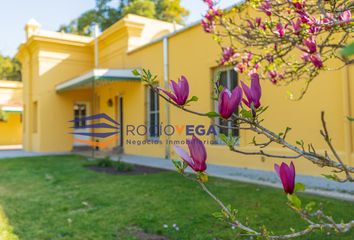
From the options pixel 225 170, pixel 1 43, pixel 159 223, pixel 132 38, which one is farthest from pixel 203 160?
pixel 1 43

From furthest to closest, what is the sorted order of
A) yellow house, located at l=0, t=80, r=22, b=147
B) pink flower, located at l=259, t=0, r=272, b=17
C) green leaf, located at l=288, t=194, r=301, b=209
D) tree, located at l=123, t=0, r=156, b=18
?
1. tree, located at l=123, t=0, r=156, b=18
2. yellow house, located at l=0, t=80, r=22, b=147
3. pink flower, located at l=259, t=0, r=272, b=17
4. green leaf, located at l=288, t=194, r=301, b=209

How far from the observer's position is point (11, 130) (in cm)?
2442

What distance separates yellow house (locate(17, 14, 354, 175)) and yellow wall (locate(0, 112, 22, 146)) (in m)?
7.06

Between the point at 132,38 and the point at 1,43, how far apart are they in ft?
103

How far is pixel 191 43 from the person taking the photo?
10.6m

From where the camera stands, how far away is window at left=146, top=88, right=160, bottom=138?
12.4m

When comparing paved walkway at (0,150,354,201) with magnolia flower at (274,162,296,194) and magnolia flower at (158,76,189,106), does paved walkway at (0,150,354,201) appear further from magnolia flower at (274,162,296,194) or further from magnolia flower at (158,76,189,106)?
magnolia flower at (158,76,189,106)

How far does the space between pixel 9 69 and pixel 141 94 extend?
29.8 metres

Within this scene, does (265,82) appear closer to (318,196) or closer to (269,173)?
(269,173)

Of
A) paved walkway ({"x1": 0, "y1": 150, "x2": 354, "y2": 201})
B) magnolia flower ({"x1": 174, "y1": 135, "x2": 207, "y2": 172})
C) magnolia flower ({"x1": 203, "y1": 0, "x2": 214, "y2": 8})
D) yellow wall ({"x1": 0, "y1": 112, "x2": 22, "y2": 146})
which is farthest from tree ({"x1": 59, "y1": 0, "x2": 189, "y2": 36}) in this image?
magnolia flower ({"x1": 174, "y1": 135, "x2": 207, "y2": 172})

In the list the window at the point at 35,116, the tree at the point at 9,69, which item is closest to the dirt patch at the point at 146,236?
the window at the point at 35,116

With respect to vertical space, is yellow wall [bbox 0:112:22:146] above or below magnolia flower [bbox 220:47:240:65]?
below

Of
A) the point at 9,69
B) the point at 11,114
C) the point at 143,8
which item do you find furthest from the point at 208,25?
the point at 9,69

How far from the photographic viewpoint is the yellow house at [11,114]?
23734 mm
